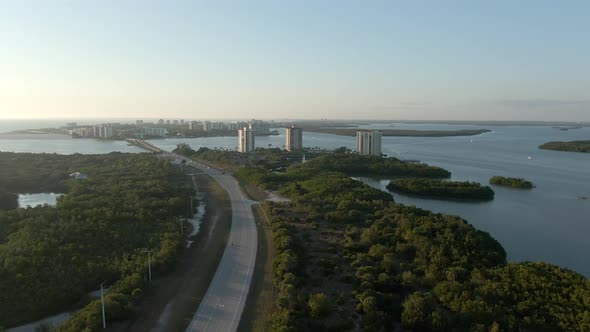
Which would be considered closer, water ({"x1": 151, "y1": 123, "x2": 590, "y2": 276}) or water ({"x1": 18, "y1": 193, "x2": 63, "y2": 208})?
water ({"x1": 151, "y1": 123, "x2": 590, "y2": 276})

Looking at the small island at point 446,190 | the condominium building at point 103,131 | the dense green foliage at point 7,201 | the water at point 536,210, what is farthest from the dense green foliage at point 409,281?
the condominium building at point 103,131

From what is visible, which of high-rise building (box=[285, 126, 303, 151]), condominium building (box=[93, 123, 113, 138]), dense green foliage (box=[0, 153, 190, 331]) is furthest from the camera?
condominium building (box=[93, 123, 113, 138])

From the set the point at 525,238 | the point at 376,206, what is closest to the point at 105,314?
the point at 376,206

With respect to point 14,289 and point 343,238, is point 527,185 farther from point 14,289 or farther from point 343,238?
point 14,289

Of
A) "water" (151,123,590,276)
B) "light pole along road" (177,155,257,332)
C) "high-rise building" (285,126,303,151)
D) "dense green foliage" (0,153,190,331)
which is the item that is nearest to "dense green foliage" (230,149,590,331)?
"light pole along road" (177,155,257,332)

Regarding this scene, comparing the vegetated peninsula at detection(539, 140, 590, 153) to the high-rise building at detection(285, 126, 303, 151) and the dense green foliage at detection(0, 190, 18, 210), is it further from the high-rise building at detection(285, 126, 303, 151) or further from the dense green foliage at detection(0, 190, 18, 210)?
the dense green foliage at detection(0, 190, 18, 210)

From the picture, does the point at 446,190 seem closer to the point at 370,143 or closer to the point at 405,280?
the point at 405,280

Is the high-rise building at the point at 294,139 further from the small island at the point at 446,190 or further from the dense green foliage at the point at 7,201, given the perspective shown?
the dense green foliage at the point at 7,201
